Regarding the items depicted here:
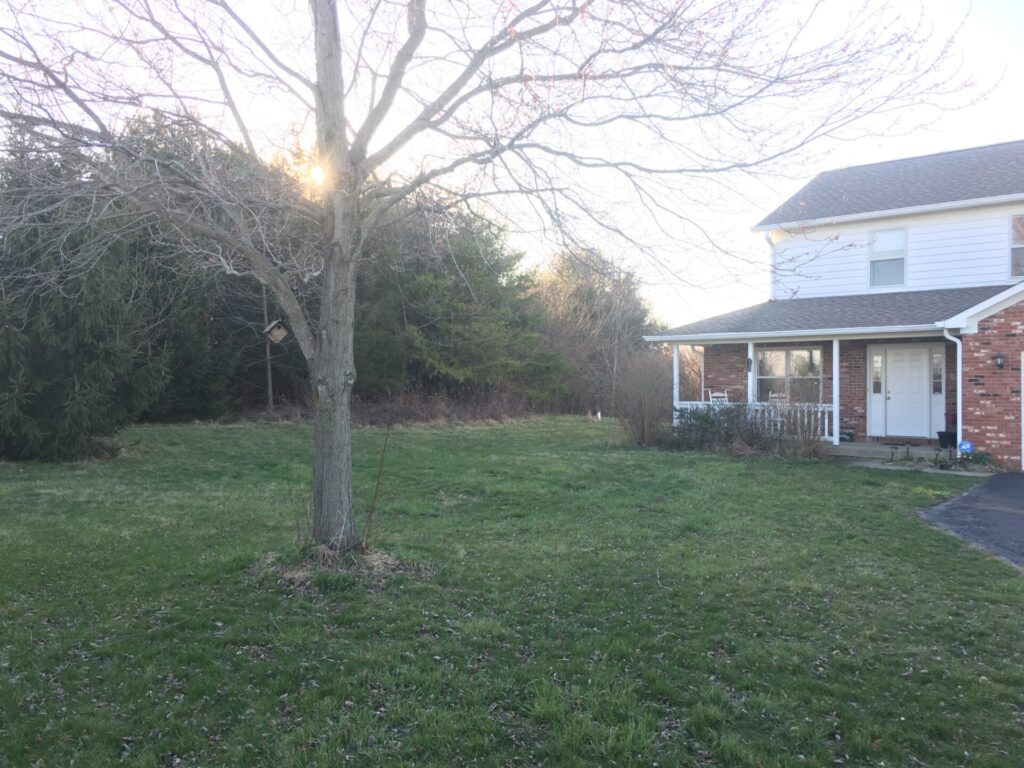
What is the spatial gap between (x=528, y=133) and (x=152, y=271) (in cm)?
1221

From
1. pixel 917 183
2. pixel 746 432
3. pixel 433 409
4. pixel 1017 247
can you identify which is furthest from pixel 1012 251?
pixel 433 409

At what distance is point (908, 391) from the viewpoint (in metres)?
14.9

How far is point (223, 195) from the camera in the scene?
5762 millimetres

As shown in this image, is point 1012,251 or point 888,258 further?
point 888,258

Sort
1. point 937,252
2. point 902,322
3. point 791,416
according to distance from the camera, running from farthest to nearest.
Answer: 1. point 937,252
2. point 791,416
3. point 902,322

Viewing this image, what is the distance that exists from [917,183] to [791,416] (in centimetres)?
674

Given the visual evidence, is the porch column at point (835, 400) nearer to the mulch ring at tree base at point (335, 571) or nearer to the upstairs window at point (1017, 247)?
the upstairs window at point (1017, 247)

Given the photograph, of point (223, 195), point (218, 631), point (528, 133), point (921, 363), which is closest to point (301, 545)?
point (218, 631)

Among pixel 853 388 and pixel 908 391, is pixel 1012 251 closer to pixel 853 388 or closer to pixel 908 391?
pixel 908 391

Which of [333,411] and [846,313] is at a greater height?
[846,313]

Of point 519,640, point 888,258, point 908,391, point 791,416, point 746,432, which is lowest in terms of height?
point 519,640

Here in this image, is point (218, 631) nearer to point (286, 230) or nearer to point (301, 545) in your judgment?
point (301, 545)

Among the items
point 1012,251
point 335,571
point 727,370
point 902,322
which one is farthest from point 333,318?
point 1012,251

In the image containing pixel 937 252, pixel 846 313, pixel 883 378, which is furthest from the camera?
pixel 883 378
